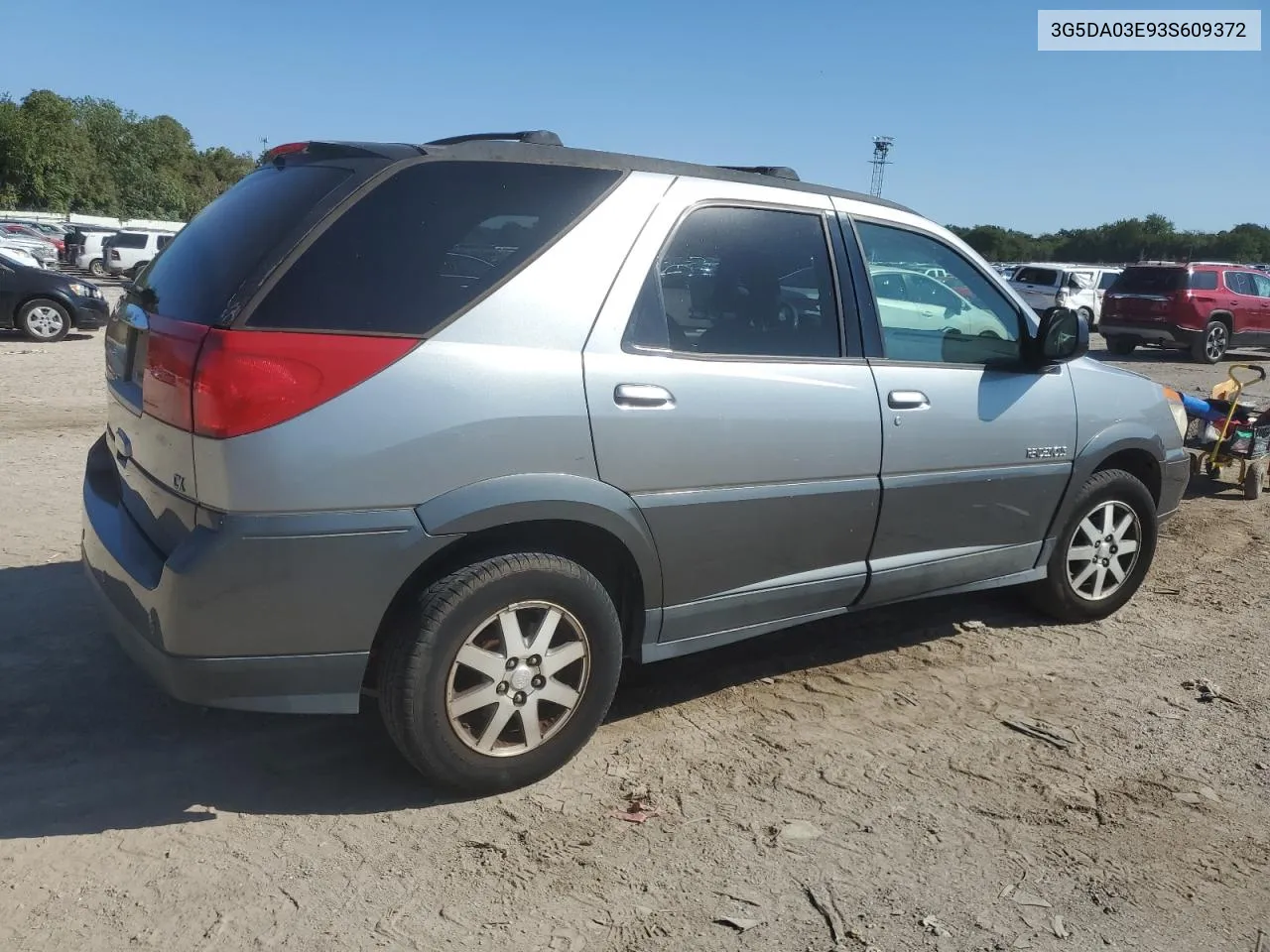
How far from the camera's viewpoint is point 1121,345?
20.4m

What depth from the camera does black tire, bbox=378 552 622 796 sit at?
302 cm

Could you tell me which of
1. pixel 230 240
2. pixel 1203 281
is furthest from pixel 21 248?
pixel 230 240

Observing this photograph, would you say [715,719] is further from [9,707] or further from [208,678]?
[9,707]

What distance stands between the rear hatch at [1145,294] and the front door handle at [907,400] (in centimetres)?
1750

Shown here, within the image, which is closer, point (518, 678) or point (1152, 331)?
point (518, 678)

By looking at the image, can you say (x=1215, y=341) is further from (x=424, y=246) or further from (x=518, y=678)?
(x=424, y=246)

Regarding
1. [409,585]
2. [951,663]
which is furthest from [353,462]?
[951,663]

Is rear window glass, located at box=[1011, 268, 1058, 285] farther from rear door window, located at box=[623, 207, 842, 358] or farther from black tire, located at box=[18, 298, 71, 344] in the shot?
rear door window, located at box=[623, 207, 842, 358]

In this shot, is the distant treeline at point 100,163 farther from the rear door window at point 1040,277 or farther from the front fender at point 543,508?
the front fender at point 543,508

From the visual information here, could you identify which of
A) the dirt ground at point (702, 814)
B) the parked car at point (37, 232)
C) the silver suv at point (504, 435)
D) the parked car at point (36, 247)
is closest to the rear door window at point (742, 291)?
the silver suv at point (504, 435)

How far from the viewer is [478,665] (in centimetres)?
312

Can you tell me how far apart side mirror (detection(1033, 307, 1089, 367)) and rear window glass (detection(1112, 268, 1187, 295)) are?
17.0 metres

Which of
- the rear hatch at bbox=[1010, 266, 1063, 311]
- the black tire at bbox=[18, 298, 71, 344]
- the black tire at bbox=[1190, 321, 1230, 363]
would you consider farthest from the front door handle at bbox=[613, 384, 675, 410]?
the rear hatch at bbox=[1010, 266, 1063, 311]

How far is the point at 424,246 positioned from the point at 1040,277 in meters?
24.5
